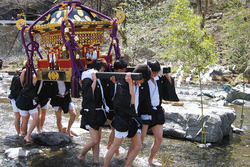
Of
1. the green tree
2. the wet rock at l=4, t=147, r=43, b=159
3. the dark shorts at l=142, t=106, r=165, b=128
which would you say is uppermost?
the green tree

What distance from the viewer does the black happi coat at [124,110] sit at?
159 inches

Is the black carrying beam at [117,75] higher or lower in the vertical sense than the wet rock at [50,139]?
higher

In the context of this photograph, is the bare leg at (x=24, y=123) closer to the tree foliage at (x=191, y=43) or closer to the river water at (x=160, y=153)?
the river water at (x=160, y=153)

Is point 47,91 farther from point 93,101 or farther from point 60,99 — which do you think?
point 93,101

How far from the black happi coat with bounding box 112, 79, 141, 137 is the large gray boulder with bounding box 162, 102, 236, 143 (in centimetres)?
291

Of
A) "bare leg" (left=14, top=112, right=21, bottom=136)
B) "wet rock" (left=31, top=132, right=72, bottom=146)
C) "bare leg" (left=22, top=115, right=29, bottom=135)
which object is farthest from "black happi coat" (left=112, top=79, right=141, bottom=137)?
"bare leg" (left=14, top=112, right=21, bottom=136)

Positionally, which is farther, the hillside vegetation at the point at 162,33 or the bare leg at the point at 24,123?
the hillside vegetation at the point at 162,33

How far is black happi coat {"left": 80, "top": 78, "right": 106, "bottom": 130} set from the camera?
14.8 feet

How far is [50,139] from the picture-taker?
5918mm

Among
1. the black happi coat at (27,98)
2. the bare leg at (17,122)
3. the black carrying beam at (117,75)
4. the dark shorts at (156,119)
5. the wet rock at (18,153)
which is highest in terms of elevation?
the black carrying beam at (117,75)

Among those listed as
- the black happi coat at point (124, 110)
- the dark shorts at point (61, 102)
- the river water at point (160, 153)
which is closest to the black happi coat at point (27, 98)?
the dark shorts at point (61, 102)

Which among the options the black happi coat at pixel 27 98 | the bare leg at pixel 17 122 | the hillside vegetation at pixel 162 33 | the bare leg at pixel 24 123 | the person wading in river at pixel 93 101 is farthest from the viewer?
the hillside vegetation at pixel 162 33

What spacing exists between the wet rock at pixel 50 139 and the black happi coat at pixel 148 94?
2266 millimetres

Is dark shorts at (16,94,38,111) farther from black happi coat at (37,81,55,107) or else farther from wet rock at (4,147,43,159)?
wet rock at (4,147,43,159)
